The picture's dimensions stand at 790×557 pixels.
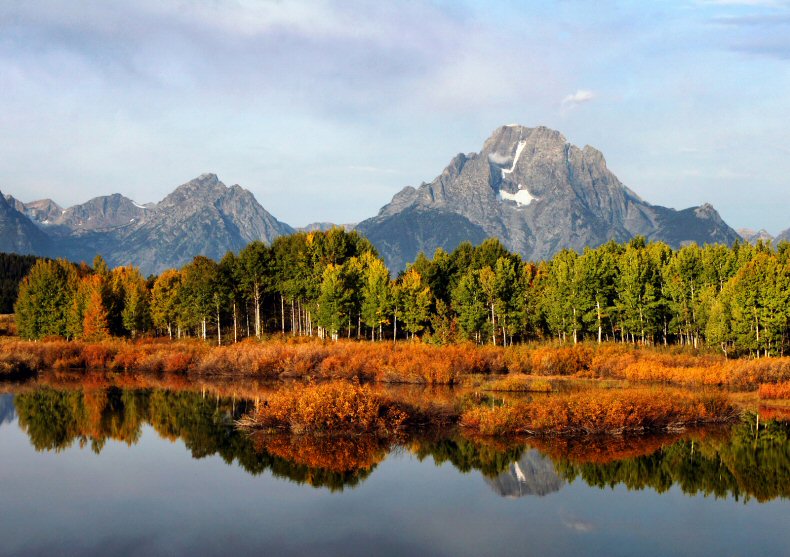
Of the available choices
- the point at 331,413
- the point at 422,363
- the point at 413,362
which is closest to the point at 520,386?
the point at 422,363

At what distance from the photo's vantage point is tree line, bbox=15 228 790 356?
60656 mm

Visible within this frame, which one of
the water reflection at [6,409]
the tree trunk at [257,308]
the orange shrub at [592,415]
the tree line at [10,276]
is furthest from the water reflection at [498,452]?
the tree line at [10,276]

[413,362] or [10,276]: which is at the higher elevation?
[10,276]

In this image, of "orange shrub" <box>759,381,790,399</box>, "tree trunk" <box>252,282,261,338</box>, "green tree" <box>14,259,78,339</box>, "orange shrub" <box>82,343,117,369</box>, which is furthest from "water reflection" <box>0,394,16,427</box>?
"green tree" <box>14,259,78,339</box>

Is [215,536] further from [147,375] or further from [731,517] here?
[147,375]

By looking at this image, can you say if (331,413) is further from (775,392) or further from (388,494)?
(775,392)

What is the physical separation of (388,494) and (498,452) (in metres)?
6.82

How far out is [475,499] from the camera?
22.3 m

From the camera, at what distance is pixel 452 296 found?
83375mm

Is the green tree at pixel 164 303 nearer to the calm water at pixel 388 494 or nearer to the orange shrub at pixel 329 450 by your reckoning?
the calm water at pixel 388 494

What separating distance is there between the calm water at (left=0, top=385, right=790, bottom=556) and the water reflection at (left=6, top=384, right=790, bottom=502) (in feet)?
0.32

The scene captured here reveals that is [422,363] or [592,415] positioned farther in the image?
[422,363]

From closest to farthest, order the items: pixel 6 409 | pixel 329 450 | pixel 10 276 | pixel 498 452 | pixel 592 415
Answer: pixel 329 450
pixel 498 452
pixel 592 415
pixel 6 409
pixel 10 276

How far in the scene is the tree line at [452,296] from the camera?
60656 millimetres
